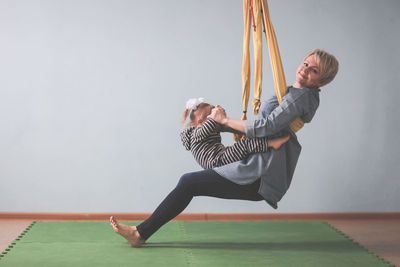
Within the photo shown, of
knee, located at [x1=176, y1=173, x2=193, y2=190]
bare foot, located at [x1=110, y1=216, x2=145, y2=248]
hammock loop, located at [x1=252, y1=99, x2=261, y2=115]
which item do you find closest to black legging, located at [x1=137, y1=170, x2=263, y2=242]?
knee, located at [x1=176, y1=173, x2=193, y2=190]

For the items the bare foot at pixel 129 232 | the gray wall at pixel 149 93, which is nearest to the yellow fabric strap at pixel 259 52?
the bare foot at pixel 129 232

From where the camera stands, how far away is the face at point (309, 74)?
3.17 m

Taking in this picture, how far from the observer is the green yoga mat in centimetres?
325

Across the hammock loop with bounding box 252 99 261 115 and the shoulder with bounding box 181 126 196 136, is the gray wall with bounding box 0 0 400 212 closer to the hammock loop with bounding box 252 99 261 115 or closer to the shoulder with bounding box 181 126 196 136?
the shoulder with bounding box 181 126 196 136

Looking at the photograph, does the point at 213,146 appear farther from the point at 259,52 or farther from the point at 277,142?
the point at 259,52

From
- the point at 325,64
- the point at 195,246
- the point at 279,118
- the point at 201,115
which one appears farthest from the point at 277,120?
the point at 195,246

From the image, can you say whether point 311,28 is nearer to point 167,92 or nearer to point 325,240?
point 167,92

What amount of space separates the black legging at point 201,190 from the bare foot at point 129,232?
6.0 inches

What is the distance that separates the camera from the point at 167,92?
4.69m

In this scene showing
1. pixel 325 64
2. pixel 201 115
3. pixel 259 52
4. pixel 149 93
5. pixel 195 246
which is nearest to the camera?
pixel 325 64

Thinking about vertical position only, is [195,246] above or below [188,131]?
below

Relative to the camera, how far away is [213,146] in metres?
3.38

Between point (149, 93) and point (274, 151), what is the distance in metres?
1.70

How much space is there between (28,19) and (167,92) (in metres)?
1.26
